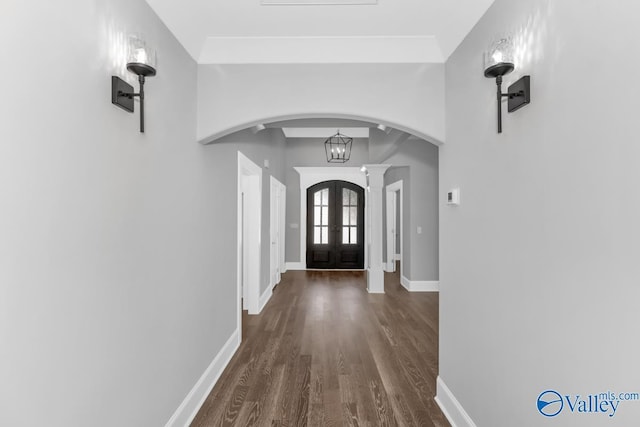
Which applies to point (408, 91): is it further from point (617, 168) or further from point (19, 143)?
point (19, 143)

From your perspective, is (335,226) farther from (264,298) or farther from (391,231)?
(264,298)

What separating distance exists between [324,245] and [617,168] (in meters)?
7.65

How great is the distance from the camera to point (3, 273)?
1.02 metres

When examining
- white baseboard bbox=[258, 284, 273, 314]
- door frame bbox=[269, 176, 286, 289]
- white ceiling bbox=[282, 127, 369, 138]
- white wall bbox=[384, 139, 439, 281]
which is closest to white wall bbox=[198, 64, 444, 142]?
white baseboard bbox=[258, 284, 273, 314]

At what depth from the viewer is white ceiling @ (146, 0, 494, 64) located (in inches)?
83.6

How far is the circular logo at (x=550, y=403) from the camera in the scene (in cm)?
134

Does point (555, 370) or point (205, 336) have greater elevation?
point (555, 370)

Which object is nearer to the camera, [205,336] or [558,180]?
[558,180]

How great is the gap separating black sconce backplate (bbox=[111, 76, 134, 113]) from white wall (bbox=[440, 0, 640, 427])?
172 cm

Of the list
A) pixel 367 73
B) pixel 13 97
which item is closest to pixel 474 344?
pixel 367 73

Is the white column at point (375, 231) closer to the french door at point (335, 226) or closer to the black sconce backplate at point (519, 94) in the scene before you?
the french door at point (335, 226)

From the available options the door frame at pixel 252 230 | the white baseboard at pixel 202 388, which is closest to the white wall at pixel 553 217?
the white baseboard at pixel 202 388

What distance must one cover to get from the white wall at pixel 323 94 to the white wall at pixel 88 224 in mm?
266

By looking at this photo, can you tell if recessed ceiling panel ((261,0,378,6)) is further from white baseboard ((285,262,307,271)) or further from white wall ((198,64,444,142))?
white baseboard ((285,262,307,271))
